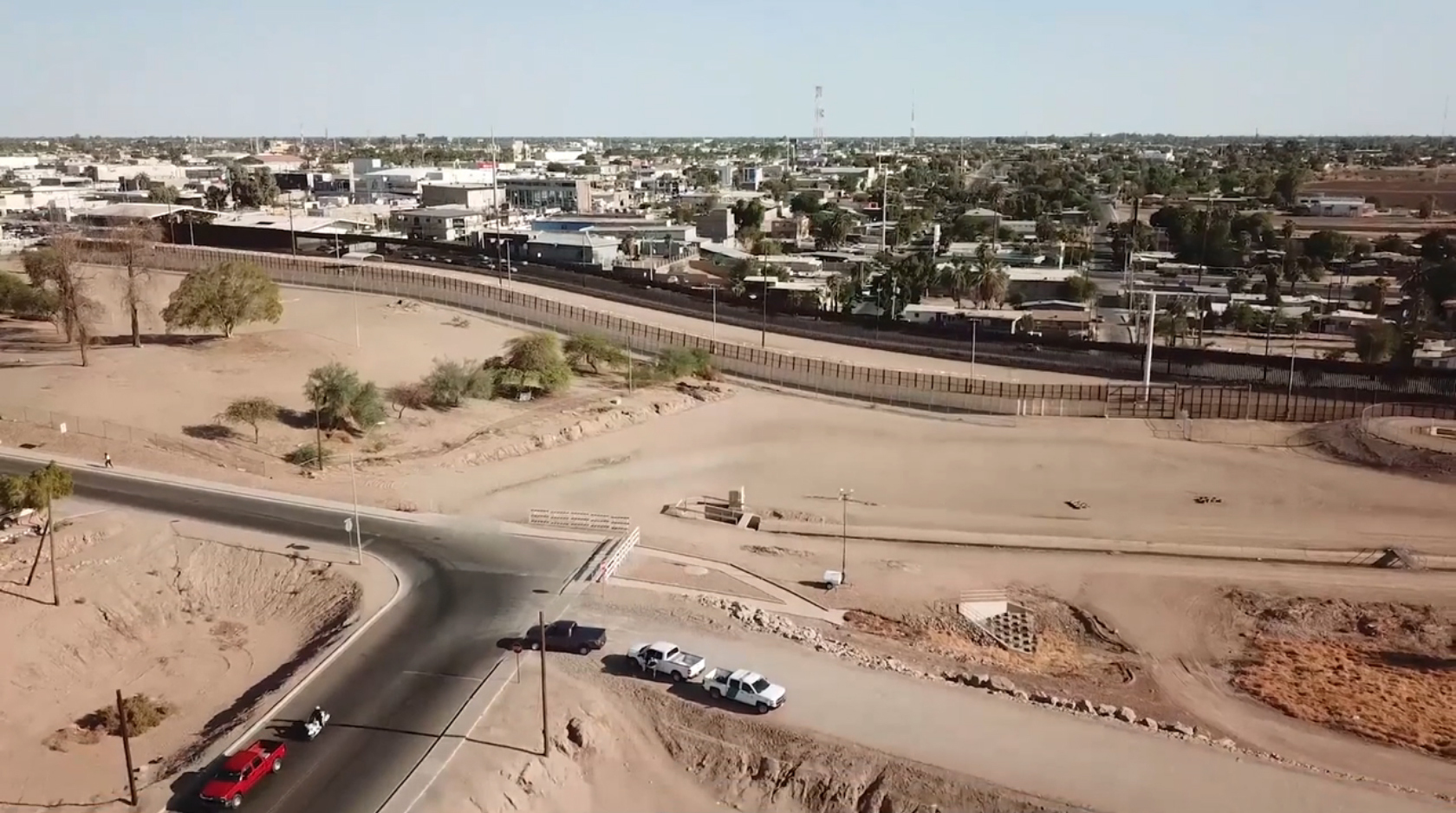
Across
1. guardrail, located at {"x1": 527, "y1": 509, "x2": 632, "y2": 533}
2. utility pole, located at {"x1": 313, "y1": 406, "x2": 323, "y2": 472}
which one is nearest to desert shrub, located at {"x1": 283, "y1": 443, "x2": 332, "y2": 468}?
utility pole, located at {"x1": 313, "y1": 406, "x2": 323, "y2": 472}

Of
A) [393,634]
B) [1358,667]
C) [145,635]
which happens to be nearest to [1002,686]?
[1358,667]

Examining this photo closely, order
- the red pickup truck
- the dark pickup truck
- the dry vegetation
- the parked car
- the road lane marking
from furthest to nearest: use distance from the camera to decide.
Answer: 1. the parked car
2. the dry vegetation
3. the dark pickup truck
4. the road lane marking
5. the red pickup truck

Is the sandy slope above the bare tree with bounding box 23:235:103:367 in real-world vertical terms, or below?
below

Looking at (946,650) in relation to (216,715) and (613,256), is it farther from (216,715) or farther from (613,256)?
(613,256)

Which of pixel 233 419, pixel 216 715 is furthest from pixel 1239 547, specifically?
pixel 233 419

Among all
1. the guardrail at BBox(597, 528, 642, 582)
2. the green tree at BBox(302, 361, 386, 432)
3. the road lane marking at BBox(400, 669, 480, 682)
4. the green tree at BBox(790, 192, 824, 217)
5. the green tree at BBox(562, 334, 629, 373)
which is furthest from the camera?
the green tree at BBox(790, 192, 824, 217)

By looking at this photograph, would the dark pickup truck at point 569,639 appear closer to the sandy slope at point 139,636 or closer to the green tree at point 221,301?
the sandy slope at point 139,636

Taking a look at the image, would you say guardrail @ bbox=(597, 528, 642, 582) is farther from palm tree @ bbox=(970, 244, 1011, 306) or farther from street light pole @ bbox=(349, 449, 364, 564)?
palm tree @ bbox=(970, 244, 1011, 306)

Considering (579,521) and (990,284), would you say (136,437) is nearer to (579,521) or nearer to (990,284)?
(579,521)
